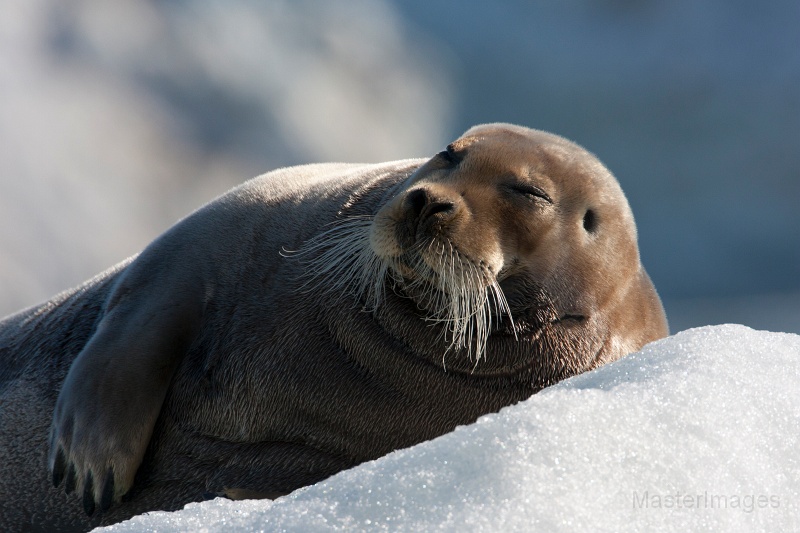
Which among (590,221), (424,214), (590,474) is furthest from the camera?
(590,221)

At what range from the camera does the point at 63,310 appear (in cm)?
352

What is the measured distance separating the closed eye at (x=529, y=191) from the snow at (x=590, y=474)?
881mm

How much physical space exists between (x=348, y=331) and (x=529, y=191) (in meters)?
0.66

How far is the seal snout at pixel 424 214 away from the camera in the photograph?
2414mm

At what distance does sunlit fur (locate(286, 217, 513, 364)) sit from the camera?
2426 millimetres

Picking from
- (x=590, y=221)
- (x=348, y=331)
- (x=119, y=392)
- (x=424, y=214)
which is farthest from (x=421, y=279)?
(x=119, y=392)

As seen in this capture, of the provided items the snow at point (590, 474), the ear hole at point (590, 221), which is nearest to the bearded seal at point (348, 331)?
the ear hole at point (590, 221)

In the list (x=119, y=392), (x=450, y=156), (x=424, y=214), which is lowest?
(x=119, y=392)

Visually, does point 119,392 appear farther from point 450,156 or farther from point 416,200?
point 450,156

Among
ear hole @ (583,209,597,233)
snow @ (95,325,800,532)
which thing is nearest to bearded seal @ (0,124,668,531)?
ear hole @ (583,209,597,233)

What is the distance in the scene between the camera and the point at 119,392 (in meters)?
2.75

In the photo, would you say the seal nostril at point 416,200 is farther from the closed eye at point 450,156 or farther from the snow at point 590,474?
the snow at point 590,474

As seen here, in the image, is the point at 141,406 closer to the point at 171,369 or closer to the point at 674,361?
the point at 171,369

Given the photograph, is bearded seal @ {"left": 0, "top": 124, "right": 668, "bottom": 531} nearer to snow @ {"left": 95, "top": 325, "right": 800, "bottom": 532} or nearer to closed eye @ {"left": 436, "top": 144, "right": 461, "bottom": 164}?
closed eye @ {"left": 436, "top": 144, "right": 461, "bottom": 164}
